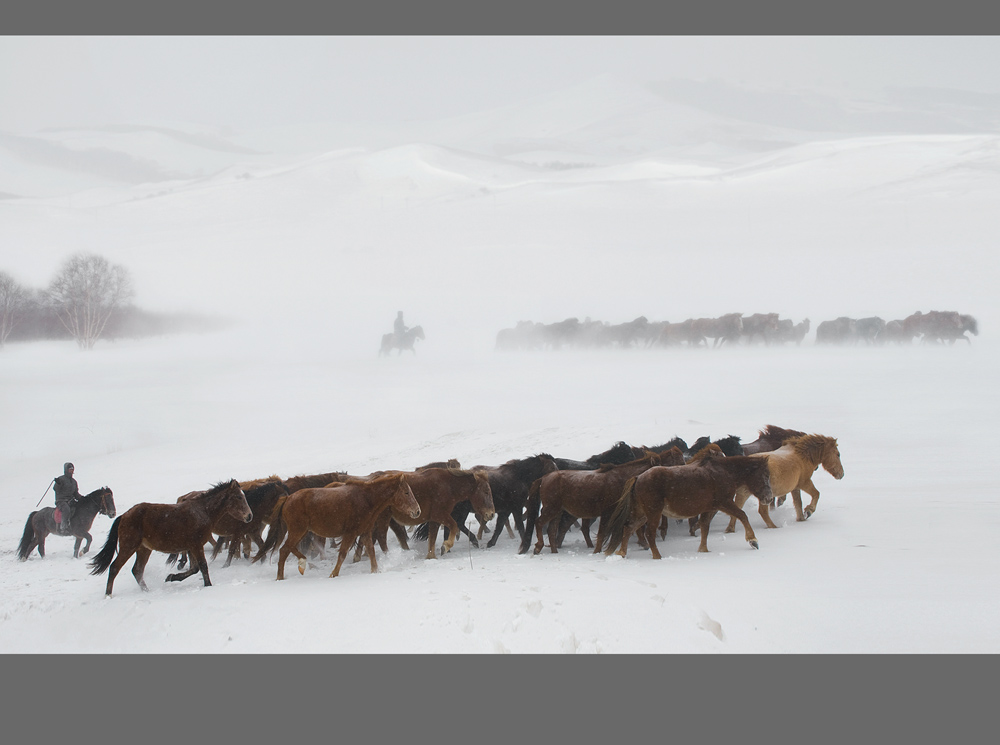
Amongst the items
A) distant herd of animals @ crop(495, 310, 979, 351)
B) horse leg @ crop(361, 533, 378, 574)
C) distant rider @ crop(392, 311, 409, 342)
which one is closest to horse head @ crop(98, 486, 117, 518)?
horse leg @ crop(361, 533, 378, 574)

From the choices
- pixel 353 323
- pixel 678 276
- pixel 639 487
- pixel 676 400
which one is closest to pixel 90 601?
pixel 639 487

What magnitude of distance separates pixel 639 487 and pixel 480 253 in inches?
1636

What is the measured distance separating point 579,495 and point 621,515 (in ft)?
2.01

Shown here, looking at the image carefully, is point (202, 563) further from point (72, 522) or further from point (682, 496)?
point (682, 496)

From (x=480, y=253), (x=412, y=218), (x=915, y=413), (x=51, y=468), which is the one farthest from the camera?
(x=412, y=218)

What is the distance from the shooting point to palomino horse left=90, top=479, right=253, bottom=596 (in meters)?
7.29

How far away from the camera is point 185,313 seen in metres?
38.8

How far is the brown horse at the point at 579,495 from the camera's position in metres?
8.26

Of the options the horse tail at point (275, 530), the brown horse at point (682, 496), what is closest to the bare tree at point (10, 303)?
the horse tail at point (275, 530)

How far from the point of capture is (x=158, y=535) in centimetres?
731

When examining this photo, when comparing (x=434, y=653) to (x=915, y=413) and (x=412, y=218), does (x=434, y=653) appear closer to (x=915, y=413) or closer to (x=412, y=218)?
(x=915, y=413)

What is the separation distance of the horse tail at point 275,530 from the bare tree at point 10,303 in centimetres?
2849

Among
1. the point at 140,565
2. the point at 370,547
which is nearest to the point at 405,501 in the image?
the point at 370,547

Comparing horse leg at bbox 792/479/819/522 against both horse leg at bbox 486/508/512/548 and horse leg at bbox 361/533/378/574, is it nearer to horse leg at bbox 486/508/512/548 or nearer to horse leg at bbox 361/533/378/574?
horse leg at bbox 486/508/512/548
